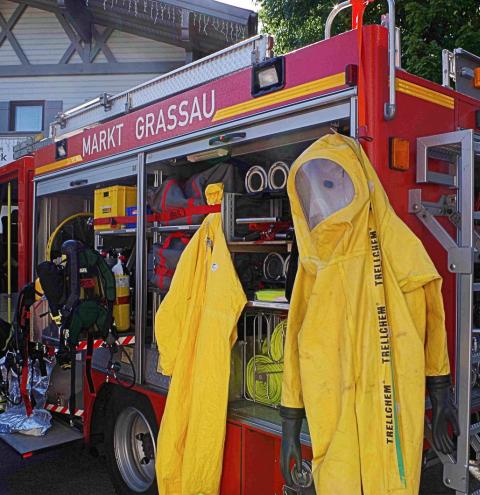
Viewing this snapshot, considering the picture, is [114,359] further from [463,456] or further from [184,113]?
[463,456]

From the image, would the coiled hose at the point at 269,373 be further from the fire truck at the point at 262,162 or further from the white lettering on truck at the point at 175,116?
the white lettering on truck at the point at 175,116

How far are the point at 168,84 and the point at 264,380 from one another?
199cm

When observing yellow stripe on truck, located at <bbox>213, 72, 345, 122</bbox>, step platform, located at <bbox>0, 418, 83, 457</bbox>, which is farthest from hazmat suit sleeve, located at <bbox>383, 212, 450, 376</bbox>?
step platform, located at <bbox>0, 418, 83, 457</bbox>

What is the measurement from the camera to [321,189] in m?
2.44

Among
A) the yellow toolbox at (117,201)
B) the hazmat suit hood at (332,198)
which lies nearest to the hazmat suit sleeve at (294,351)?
the hazmat suit hood at (332,198)

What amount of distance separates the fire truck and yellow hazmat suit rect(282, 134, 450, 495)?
0.21 meters

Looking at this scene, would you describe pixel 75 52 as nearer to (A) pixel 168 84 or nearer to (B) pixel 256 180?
(A) pixel 168 84

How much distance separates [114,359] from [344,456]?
87.5 inches

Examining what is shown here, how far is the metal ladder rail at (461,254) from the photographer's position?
2356 millimetres

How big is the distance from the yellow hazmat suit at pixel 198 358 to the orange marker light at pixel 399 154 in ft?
3.35

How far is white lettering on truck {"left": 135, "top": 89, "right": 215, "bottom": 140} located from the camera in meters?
3.32

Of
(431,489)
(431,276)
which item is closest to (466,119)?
(431,276)

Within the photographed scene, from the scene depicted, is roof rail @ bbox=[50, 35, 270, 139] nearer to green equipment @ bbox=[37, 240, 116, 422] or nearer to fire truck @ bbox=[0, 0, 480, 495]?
fire truck @ bbox=[0, 0, 480, 495]

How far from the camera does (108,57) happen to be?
12.0 m
